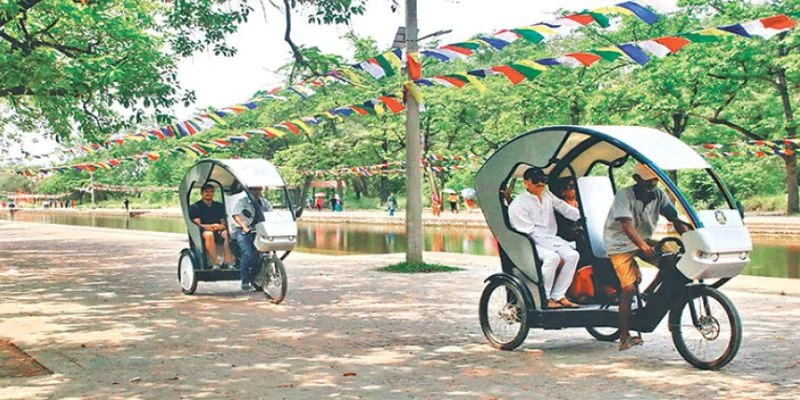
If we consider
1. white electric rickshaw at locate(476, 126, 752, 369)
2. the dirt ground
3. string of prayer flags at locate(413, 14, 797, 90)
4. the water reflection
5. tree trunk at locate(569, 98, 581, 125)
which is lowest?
the dirt ground

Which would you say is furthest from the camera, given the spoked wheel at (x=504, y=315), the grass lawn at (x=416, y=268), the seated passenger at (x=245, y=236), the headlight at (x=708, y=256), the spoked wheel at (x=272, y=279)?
the grass lawn at (x=416, y=268)

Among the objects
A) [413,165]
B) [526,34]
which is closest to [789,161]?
[413,165]

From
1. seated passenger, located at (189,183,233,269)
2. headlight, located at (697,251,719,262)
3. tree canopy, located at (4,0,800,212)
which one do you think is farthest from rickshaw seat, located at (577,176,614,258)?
tree canopy, located at (4,0,800,212)

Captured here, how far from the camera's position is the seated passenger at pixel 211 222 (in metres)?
13.2

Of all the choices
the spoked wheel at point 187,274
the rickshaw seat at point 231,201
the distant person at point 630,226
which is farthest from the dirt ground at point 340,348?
the rickshaw seat at point 231,201

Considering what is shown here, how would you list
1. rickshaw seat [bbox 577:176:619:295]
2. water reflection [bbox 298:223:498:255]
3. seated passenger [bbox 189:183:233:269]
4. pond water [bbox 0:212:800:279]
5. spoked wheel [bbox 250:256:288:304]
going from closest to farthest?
rickshaw seat [bbox 577:176:619:295]
spoked wheel [bbox 250:256:288:304]
seated passenger [bbox 189:183:233:269]
pond water [bbox 0:212:800:279]
water reflection [bbox 298:223:498:255]

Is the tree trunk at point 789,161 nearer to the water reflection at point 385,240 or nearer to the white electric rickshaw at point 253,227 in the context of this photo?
the water reflection at point 385,240

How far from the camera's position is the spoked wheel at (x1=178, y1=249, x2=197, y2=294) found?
13.2 meters

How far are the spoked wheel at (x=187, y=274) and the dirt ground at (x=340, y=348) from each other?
16 centimetres

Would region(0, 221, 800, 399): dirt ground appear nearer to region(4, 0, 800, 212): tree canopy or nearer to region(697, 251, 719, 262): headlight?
region(697, 251, 719, 262): headlight

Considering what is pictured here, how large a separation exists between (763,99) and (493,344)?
32.9 m

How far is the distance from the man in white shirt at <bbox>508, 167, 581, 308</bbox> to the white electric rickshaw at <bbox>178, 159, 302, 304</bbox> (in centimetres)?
437

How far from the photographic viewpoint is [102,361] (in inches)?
315

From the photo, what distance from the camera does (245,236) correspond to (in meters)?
12.6
